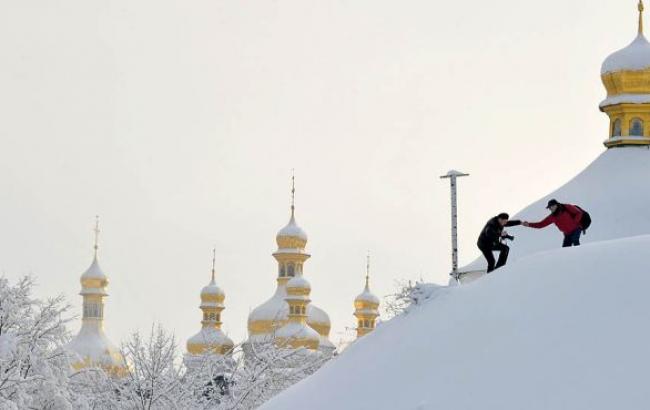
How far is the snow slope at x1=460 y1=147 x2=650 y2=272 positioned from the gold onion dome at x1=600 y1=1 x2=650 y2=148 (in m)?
1.57

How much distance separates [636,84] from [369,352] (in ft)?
111

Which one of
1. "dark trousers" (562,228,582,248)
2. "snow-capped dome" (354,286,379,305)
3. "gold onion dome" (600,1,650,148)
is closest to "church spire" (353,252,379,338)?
"snow-capped dome" (354,286,379,305)

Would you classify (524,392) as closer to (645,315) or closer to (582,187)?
(645,315)

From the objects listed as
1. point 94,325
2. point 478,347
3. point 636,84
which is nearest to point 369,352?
point 478,347

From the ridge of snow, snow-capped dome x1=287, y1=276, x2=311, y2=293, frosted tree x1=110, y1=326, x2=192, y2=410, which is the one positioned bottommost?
frosted tree x1=110, y1=326, x2=192, y2=410

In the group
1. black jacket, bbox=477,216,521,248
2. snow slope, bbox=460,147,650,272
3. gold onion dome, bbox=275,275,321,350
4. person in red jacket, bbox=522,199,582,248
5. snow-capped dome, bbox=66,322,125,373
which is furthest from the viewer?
snow-capped dome, bbox=66,322,125,373

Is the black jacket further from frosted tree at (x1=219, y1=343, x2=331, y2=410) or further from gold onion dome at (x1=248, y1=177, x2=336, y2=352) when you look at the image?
gold onion dome at (x1=248, y1=177, x2=336, y2=352)

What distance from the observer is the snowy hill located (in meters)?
13.8

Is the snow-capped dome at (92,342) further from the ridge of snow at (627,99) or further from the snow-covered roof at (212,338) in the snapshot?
the ridge of snow at (627,99)

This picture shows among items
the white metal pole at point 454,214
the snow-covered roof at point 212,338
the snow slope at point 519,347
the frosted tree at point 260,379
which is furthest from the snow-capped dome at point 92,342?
the snow slope at point 519,347

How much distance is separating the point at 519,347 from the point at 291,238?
79495mm

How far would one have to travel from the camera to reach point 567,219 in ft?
62.3

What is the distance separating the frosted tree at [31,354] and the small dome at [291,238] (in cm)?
6043

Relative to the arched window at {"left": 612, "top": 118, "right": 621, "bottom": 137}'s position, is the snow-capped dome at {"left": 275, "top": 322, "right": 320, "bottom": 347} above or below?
below
